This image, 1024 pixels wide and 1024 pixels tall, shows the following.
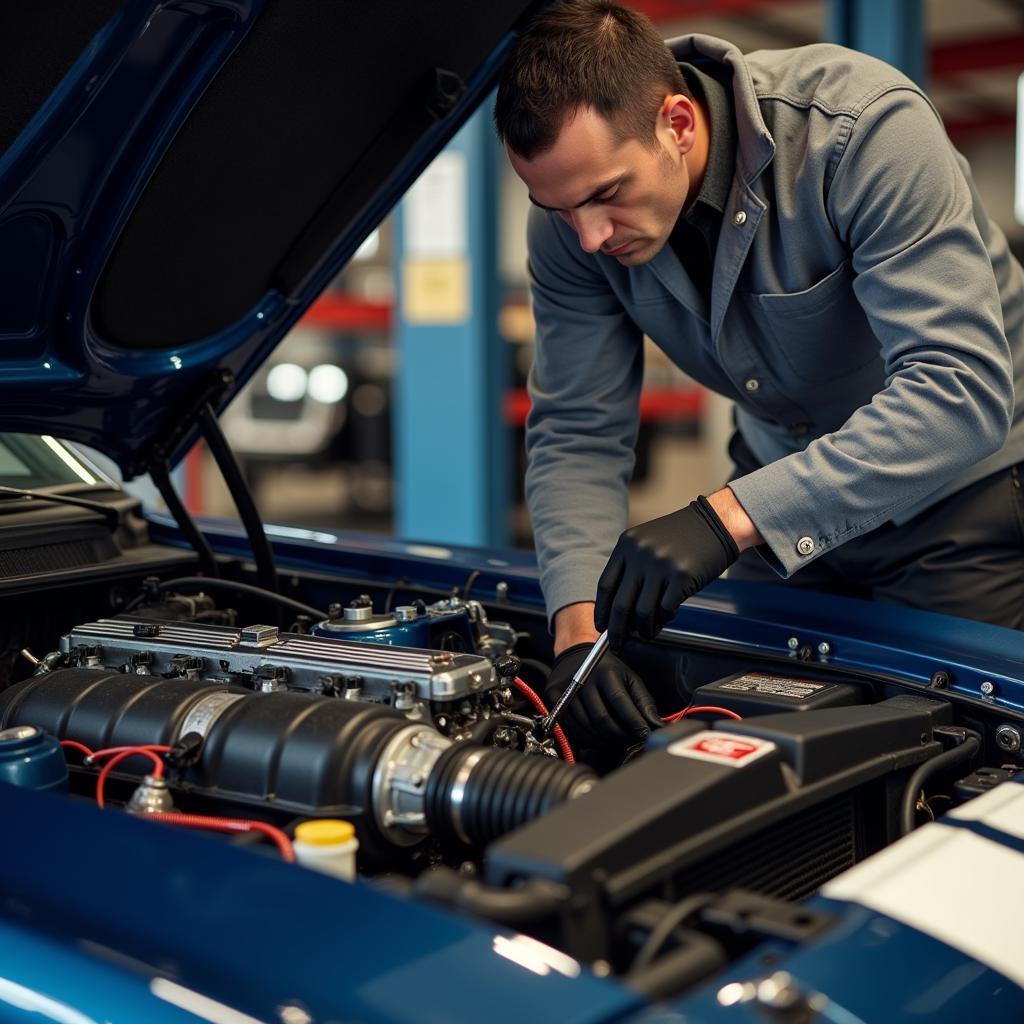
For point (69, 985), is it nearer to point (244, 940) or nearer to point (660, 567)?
point (244, 940)

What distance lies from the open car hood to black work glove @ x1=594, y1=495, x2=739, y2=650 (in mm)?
664

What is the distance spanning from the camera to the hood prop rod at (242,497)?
1783 mm

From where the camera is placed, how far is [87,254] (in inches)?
58.6

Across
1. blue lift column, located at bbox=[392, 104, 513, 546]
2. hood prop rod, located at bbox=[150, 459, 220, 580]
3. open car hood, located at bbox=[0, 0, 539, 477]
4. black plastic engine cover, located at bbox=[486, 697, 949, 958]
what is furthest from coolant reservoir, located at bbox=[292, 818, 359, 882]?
blue lift column, located at bbox=[392, 104, 513, 546]

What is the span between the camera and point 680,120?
4.94ft

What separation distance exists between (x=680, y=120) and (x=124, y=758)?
38.3 inches

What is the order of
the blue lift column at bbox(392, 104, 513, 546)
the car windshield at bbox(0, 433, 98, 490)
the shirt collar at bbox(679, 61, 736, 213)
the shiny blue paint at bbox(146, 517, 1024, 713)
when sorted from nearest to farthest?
the shiny blue paint at bbox(146, 517, 1024, 713), the shirt collar at bbox(679, 61, 736, 213), the car windshield at bbox(0, 433, 98, 490), the blue lift column at bbox(392, 104, 513, 546)

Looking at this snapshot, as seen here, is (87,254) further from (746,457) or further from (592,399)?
(746,457)

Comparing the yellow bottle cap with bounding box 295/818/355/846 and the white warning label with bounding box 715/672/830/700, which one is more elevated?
the yellow bottle cap with bounding box 295/818/355/846

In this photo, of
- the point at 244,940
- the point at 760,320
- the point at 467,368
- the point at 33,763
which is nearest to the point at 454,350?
the point at 467,368

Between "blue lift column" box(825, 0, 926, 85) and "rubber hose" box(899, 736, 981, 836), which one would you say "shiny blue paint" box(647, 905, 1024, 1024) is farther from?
"blue lift column" box(825, 0, 926, 85)

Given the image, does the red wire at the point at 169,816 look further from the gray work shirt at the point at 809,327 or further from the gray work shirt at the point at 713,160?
the gray work shirt at the point at 713,160

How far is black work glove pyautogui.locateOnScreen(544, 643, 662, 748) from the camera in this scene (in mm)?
1371

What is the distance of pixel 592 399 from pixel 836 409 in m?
0.35
